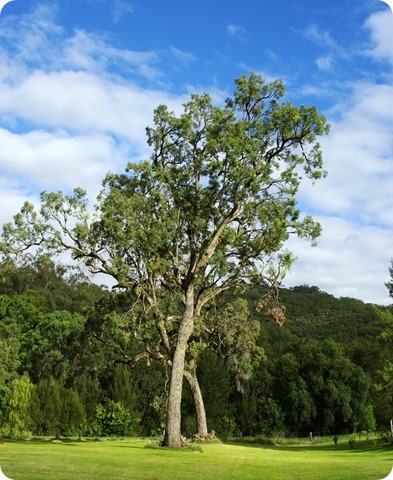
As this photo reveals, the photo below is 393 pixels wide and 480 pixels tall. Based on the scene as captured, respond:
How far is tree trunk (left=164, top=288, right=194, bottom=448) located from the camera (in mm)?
21141

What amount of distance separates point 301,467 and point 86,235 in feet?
40.6

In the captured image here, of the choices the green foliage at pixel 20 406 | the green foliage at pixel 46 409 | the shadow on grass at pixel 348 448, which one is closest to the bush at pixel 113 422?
the green foliage at pixel 46 409

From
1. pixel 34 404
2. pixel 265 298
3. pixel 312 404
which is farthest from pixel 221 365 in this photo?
pixel 265 298

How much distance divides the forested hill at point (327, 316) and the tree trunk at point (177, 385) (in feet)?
→ 136

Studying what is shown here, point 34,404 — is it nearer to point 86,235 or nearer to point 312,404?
point 86,235

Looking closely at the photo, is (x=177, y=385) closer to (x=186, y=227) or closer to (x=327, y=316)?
(x=186, y=227)

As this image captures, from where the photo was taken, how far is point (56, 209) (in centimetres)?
2302

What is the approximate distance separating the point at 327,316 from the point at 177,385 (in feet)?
198

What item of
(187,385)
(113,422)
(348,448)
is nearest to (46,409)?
(113,422)

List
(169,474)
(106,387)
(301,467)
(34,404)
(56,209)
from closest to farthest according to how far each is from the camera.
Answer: (169,474) → (301,467) → (56,209) → (34,404) → (106,387)

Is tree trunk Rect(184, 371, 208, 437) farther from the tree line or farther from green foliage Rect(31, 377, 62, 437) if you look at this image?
green foliage Rect(31, 377, 62, 437)

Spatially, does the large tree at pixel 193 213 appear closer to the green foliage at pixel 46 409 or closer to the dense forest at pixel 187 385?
the dense forest at pixel 187 385

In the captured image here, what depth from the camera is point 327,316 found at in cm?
7862

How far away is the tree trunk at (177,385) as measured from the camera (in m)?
21.1
